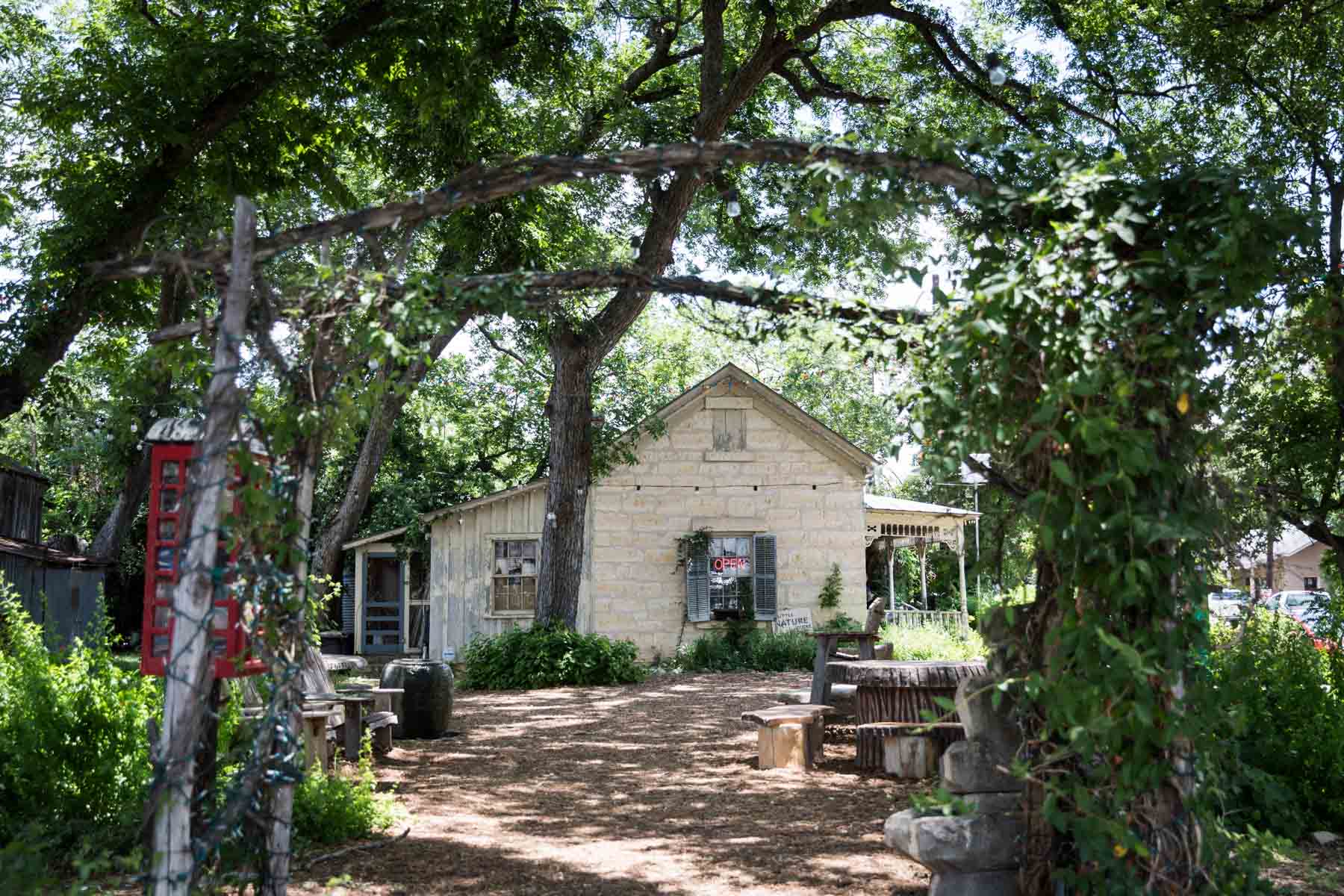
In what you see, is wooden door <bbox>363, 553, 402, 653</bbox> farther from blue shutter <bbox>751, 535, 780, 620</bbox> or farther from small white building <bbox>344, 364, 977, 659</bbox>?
blue shutter <bbox>751, 535, 780, 620</bbox>

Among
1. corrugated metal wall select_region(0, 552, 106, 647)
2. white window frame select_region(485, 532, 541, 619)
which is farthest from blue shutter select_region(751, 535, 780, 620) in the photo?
corrugated metal wall select_region(0, 552, 106, 647)

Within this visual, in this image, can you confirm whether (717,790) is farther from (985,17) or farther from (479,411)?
(479,411)

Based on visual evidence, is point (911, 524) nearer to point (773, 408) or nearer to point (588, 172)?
point (773, 408)

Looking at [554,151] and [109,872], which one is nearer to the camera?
[109,872]

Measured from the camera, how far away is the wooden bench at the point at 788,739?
8.71 m

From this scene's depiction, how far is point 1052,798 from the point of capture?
4.01 m

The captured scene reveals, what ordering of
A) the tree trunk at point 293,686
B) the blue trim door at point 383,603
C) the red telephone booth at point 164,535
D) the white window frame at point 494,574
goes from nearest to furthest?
the tree trunk at point 293,686 < the red telephone booth at point 164,535 < the white window frame at point 494,574 < the blue trim door at point 383,603

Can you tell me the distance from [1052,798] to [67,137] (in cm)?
954

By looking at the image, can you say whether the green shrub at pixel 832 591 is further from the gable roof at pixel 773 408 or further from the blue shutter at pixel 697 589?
the blue shutter at pixel 697 589

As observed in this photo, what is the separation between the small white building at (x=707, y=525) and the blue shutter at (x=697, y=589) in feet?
0.06

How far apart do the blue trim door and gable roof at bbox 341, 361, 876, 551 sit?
A: 4860mm

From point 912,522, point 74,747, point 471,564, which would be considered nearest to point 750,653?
point 912,522

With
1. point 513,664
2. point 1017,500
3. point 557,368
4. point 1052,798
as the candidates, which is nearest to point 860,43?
point 557,368

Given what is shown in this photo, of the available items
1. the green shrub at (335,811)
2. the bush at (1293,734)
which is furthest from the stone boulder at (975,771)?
the green shrub at (335,811)
